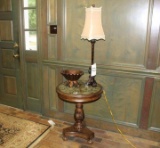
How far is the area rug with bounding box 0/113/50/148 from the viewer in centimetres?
208

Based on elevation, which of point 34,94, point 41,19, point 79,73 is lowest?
point 34,94

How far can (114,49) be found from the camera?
7.00ft

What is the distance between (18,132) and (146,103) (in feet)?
5.55

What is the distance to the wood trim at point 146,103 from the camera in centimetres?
205

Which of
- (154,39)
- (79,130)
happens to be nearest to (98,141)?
(79,130)

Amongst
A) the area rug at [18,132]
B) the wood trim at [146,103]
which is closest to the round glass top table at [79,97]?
the area rug at [18,132]

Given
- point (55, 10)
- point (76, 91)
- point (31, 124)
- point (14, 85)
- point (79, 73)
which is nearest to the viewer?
point (76, 91)

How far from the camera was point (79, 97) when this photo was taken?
6.00 feet

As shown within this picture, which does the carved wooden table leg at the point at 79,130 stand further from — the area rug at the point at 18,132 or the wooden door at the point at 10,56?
the wooden door at the point at 10,56

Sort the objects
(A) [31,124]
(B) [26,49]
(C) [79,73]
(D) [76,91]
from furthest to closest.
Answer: (B) [26,49], (A) [31,124], (C) [79,73], (D) [76,91]

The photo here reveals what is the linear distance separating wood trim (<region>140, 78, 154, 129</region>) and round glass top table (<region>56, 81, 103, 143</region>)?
56 centimetres

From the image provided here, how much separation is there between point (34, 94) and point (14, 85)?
431 mm

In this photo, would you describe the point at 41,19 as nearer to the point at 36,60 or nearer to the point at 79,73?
the point at 36,60

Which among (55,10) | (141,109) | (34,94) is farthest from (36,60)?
(141,109)
